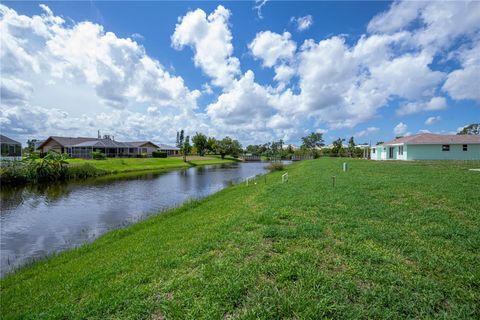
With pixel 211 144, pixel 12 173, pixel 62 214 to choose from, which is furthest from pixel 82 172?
pixel 211 144

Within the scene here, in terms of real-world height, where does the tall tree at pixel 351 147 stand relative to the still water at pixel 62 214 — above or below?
above

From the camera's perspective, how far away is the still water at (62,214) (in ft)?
30.7

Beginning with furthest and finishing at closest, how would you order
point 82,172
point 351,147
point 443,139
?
1. point 351,147
2. point 443,139
3. point 82,172

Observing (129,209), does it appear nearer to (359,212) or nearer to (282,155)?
(359,212)

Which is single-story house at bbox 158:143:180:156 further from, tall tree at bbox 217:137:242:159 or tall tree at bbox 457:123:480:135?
tall tree at bbox 457:123:480:135

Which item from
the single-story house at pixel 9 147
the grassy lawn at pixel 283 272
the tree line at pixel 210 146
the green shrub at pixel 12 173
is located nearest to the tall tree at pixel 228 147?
the tree line at pixel 210 146

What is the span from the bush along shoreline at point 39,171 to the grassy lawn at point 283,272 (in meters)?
21.6

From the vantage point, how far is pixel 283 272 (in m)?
4.12

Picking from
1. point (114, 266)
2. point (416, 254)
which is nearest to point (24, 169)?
point (114, 266)

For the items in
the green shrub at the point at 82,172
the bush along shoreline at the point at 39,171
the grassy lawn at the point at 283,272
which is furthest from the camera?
the green shrub at the point at 82,172

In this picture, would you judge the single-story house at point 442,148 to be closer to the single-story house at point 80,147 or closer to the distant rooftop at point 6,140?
the single-story house at point 80,147

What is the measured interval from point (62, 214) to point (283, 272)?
14615mm

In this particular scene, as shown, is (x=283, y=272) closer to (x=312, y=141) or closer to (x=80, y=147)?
(x=80, y=147)

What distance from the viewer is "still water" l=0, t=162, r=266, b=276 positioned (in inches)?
369
